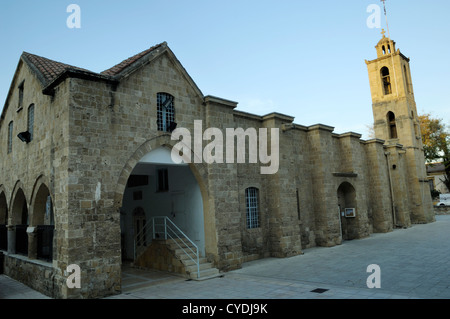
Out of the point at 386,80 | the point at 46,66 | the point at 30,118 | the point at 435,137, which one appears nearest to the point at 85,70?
the point at 46,66

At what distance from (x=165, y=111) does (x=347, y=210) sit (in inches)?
517

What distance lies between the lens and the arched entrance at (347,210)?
18.7 metres

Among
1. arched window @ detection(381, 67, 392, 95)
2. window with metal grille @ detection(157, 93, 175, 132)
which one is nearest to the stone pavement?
window with metal grille @ detection(157, 93, 175, 132)

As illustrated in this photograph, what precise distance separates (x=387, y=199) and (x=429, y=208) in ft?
25.2

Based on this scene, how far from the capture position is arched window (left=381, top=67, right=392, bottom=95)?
28.6 metres

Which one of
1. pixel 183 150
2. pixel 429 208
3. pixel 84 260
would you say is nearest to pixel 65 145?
pixel 84 260

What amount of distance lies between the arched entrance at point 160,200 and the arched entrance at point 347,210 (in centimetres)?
1030

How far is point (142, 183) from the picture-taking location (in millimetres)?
15414

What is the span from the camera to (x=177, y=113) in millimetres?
11266

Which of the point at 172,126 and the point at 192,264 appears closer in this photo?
the point at 172,126

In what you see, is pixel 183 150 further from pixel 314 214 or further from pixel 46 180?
pixel 314 214

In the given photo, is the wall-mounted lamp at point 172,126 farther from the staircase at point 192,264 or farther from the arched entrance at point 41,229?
the arched entrance at point 41,229
